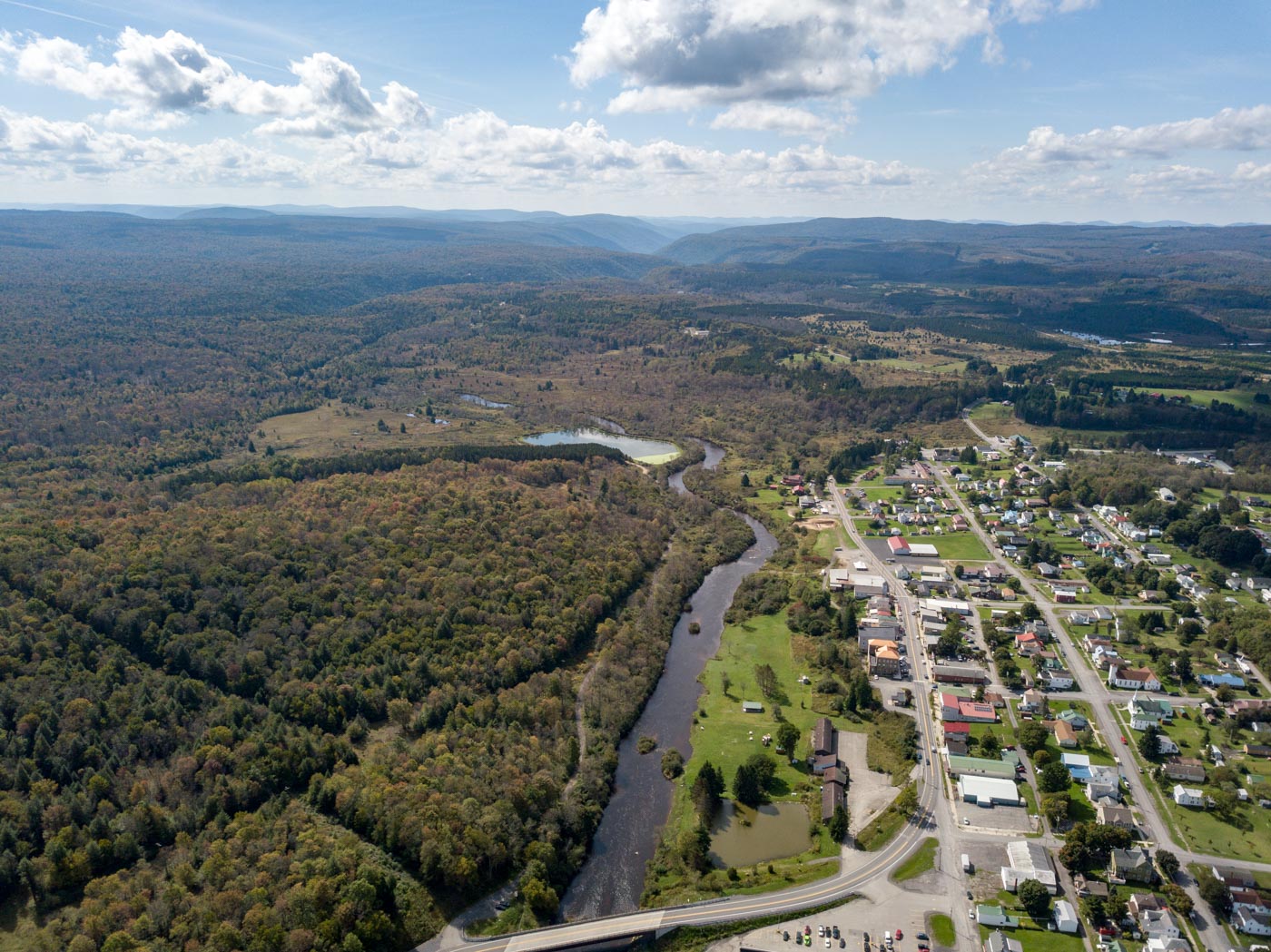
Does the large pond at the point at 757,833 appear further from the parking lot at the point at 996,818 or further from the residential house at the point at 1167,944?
the residential house at the point at 1167,944

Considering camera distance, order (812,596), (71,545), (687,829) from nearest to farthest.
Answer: (687,829)
(71,545)
(812,596)

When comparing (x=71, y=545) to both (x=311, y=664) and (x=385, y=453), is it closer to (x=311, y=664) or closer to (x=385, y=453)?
(x=311, y=664)

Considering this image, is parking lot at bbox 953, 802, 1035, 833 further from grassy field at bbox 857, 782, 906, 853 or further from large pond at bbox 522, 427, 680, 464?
large pond at bbox 522, 427, 680, 464

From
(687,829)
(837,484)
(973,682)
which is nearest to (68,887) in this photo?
(687,829)

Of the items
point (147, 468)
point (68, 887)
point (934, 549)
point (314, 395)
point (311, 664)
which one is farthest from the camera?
point (314, 395)

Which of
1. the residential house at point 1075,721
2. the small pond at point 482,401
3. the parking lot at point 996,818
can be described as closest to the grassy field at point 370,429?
the small pond at point 482,401

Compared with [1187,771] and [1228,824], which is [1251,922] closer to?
[1228,824]
